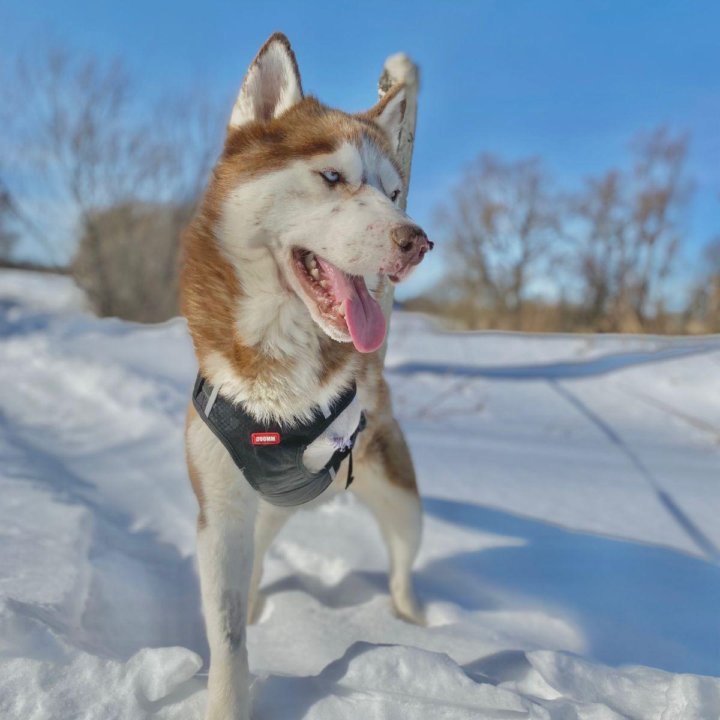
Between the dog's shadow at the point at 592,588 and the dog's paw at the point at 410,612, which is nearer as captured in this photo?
the dog's shadow at the point at 592,588

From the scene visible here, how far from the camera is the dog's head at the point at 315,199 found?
1.34 metres

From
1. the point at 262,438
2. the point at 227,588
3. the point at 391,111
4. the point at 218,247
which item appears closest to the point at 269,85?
the point at 391,111

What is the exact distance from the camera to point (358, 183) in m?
1.49

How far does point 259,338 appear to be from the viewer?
59.2 inches

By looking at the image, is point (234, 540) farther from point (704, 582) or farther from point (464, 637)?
point (704, 582)

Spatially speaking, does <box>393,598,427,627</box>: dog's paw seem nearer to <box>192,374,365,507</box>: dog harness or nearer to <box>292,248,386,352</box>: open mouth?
<box>192,374,365,507</box>: dog harness

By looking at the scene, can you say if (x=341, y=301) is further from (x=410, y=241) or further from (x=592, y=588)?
(x=592, y=588)

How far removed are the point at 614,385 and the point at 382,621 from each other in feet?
15.3

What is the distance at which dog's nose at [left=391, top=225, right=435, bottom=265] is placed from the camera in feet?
4.26

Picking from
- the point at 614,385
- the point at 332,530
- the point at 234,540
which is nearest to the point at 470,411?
the point at 614,385

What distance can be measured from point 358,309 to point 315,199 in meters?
0.31

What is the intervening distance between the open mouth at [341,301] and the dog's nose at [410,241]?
17 cm

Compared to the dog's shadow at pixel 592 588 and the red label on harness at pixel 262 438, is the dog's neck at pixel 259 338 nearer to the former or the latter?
the red label on harness at pixel 262 438

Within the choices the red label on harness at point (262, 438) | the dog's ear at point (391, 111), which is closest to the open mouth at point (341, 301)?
the red label on harness at point (262, 438)
